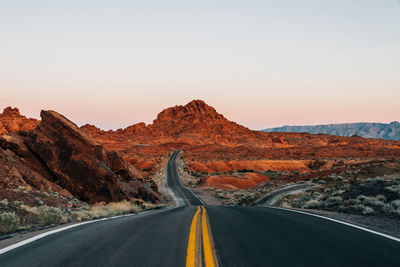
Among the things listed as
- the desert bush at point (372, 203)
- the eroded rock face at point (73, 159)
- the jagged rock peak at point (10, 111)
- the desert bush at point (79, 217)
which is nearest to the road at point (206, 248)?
the desert bush at point (79, 217)

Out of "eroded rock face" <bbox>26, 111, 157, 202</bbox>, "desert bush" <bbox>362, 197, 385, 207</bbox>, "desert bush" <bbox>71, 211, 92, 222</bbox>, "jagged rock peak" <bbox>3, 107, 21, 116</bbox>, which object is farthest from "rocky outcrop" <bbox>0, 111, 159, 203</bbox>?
"jagged rock peak" <bbox>3, 107, 21, 116</bbox>

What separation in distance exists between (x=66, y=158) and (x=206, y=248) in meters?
20.0

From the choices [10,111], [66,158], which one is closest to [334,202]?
[66,158]

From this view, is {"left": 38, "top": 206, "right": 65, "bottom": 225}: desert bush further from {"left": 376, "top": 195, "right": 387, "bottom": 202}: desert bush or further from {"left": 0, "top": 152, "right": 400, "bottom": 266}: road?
{"left": 376, "top": 195, "right": 387, "bottom": 202}: desert bush

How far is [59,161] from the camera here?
74.6 feet

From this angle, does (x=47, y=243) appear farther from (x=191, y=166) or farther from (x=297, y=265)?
(x=191, y=166)

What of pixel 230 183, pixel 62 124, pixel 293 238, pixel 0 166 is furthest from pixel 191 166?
pixel 293 238

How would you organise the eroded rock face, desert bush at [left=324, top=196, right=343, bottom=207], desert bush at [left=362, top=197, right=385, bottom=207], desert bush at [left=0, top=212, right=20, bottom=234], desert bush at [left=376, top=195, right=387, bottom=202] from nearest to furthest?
desert bush at [left=0, top=212, right=20, bottom=234] → desert bush at [left=362, top=197, right=385, bottom=207] → desert bush at [left=376, top=195, right=387, bottom=202] → desert bush at [left=324, top=196, right=343, bottom=207] → the eroded rock face

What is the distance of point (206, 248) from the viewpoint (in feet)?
18.4

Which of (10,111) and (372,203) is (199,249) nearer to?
(372,203)

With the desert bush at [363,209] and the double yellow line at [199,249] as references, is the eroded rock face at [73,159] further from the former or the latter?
the double yellow line at [199,249]

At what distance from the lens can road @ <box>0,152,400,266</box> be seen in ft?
15.8

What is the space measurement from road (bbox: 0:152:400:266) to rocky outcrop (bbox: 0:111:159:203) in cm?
1543

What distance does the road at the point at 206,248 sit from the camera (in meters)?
4.82
